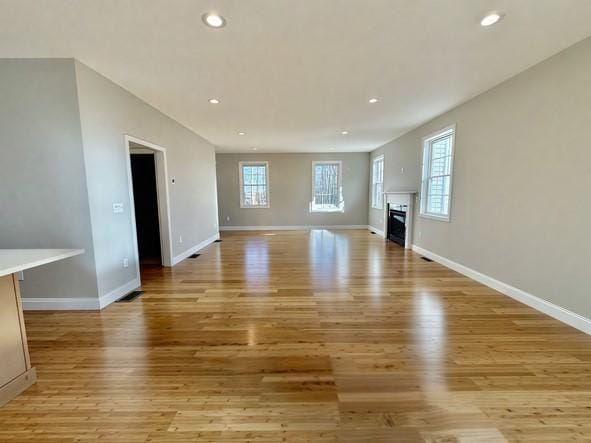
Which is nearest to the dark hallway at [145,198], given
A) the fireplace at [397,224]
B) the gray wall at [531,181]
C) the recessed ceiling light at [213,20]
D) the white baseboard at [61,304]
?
the white baseboard at [61,304]

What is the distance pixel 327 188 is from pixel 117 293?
6893mm

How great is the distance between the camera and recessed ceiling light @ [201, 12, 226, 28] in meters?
1.86

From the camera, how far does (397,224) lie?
6.34 m

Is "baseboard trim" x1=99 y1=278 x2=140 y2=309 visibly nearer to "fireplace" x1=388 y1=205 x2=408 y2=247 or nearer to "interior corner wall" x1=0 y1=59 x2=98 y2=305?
"interior corner wall" x1=0 y1=59 x2=98 y2=305

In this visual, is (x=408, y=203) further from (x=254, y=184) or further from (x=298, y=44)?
(x=254, y=184)

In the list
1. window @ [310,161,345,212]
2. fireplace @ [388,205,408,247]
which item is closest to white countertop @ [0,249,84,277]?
fireplace @ [388,205,408,247]

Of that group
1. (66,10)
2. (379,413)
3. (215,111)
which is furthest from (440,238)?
(66,10)

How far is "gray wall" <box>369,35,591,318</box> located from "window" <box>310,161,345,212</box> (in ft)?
15.7

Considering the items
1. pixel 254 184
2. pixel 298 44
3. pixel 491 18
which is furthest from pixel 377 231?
pixel 298 44

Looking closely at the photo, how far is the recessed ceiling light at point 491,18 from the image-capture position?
1.88m

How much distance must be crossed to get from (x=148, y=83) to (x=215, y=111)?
1154mm

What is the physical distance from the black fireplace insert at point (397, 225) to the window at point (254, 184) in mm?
4131

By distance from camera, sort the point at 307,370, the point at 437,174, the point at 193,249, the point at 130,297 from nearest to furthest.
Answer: the point at 307,370 < the point at 130,297 < the point at 437,174 < the point at 193,249

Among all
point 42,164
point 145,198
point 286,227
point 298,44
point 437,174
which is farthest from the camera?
point 286,227
